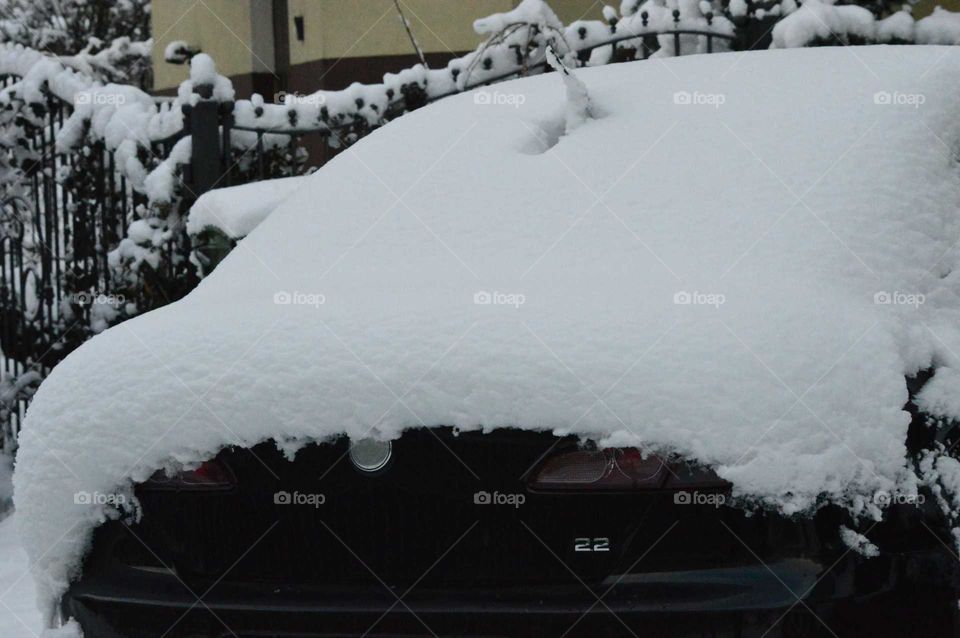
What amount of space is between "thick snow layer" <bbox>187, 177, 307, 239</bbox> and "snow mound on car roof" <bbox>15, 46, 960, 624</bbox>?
319mm

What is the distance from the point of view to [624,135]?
2.78 m

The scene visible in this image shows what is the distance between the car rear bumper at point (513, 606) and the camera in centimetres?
184

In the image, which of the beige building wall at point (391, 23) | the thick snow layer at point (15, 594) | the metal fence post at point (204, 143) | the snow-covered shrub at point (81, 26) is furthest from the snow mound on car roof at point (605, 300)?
the snow-covered shrub at point (81, 26)

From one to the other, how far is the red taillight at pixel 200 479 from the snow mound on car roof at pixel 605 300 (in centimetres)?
3

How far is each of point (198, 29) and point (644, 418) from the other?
14067mm

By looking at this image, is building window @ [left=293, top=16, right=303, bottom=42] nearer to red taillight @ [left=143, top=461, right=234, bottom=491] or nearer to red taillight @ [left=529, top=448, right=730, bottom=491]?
red taillight @ [left=143, top=461, right=234, bottom=491]

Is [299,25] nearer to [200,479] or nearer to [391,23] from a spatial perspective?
[391,23]

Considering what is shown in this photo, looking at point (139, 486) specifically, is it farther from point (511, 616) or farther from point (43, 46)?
point (43, 46)

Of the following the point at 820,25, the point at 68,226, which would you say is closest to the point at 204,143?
the point at 68,226

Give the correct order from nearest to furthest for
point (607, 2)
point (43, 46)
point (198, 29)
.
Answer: point (607, 2)
point (198, 29)
point (43, 46)

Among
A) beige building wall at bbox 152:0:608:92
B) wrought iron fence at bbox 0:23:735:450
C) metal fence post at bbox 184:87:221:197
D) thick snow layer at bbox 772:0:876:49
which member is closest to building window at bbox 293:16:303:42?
beige building wall at bbox 152:0:608:92

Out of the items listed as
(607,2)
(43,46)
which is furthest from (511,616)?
(43,46)

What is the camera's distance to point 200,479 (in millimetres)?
2000

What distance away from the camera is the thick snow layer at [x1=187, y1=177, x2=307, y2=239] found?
3.38 m
